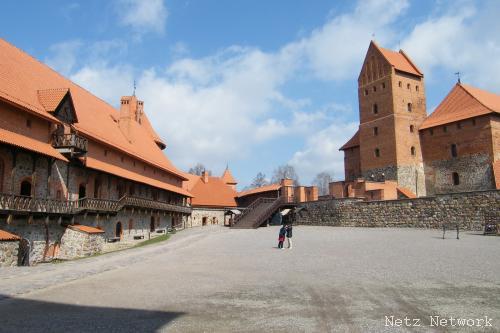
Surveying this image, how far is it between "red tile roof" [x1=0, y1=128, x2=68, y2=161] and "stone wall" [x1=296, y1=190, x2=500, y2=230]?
19767 mm

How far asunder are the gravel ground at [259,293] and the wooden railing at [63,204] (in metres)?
4.32

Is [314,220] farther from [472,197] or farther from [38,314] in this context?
[38,314]

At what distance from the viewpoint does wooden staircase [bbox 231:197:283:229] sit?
31969 millimetres

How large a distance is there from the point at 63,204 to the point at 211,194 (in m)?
29.1

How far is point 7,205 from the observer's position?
1525cm

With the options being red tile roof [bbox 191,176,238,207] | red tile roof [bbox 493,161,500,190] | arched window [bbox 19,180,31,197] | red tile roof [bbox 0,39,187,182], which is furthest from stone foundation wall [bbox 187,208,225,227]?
red tile roof [bbox 493,161,500,190]

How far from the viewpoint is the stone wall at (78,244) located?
725 inches

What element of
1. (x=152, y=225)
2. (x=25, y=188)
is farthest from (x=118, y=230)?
(x=25, y=188)

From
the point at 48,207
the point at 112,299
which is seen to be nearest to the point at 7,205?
the point at 48,207

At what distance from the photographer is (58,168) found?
19.9m

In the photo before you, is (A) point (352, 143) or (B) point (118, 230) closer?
(B) point (118, 230)

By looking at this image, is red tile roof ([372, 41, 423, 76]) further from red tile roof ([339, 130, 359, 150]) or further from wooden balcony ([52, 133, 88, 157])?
wooden balcony ([52, 133, 88, 157])

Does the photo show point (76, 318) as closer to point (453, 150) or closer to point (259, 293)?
point (259, 293)

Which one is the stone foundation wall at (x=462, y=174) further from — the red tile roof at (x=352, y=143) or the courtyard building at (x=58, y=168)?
the courtyard building at (x=58, y=168)
